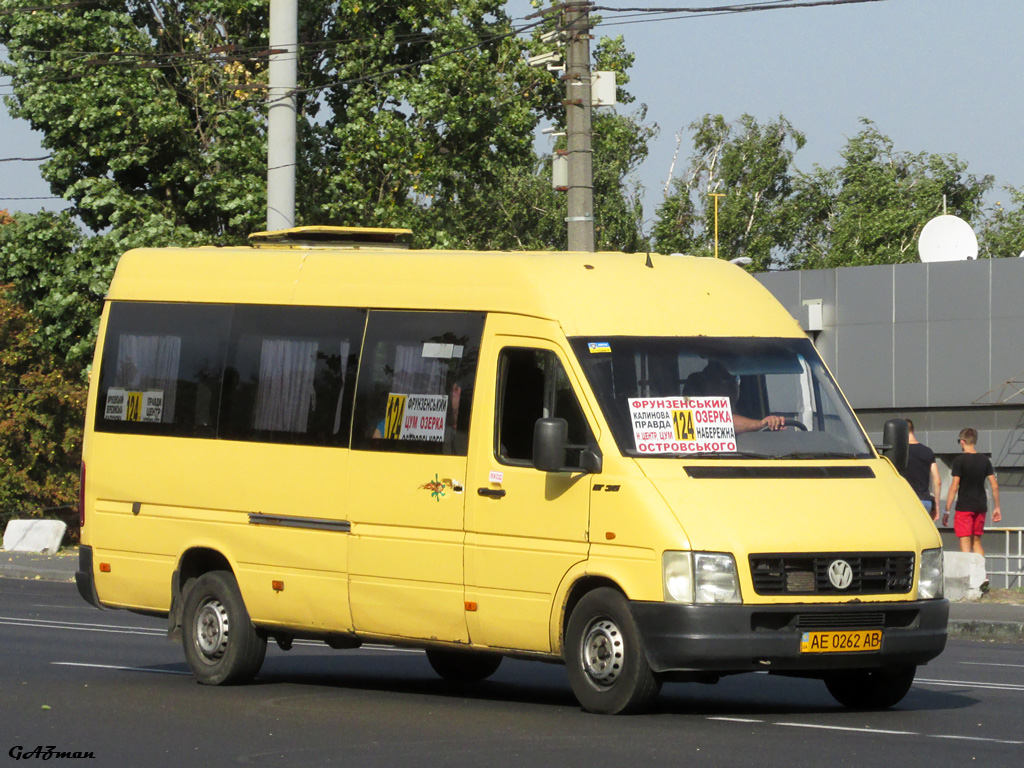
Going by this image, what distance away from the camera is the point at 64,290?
95.0 feet

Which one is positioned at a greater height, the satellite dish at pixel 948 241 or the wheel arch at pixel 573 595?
the satellite dish at pixel 948 241

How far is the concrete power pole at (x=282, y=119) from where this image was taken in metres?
22.9

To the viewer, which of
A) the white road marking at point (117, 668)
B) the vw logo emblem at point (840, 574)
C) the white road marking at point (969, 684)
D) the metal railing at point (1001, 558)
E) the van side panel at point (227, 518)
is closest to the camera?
the vw logo emblem at point (840, 574)

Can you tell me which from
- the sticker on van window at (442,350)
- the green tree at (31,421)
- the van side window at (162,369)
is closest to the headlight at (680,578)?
the sticker on van window at (442,350)

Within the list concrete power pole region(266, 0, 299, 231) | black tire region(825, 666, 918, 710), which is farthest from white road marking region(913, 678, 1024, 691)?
concrete power pole region(266, 0, 299, 231)

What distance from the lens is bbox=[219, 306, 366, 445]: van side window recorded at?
37.8 feet

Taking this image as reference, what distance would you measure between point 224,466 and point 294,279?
50.5 inches

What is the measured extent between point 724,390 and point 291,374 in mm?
3072

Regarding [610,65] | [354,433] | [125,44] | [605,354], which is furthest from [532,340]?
[610,65]

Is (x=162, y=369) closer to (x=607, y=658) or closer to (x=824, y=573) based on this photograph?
(x=607, y=658)

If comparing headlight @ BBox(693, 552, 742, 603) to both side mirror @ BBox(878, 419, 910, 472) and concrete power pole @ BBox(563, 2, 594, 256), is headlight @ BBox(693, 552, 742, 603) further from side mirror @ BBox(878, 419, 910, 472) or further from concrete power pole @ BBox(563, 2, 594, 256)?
concrete power pole @ BBox(563, 2, 594, 256)

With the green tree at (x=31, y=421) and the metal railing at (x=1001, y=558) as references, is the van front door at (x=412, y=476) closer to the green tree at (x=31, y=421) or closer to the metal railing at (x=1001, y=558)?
the metal railing at (x=1001, y=558)

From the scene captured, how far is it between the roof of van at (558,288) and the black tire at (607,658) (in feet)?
5.07

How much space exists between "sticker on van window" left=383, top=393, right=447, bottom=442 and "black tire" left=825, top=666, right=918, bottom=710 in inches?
104
